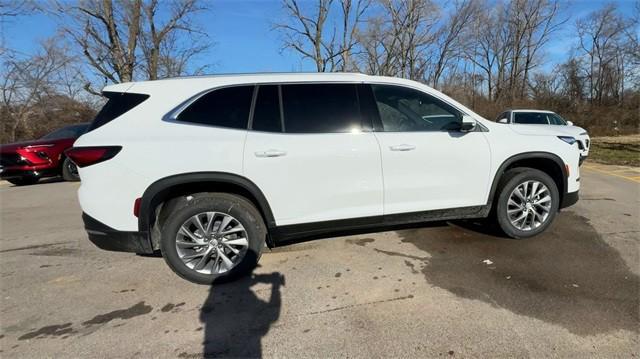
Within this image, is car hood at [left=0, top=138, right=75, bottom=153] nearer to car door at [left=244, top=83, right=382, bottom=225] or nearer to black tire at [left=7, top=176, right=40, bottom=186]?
black tire at [left=7, top=176, right=40, bottom=186]

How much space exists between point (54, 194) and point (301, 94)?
295 inches

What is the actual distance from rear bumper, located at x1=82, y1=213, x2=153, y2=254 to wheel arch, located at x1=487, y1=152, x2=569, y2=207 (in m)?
3.56

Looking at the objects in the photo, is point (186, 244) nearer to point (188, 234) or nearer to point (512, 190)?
point (188, 234)

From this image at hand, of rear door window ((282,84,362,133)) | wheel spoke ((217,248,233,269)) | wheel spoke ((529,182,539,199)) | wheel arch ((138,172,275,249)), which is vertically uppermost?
rear door window ((282,84,362,133))

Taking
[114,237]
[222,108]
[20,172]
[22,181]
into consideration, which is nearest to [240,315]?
[114,237]

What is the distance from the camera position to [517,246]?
12.3 feet

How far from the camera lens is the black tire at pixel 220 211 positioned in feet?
10.0

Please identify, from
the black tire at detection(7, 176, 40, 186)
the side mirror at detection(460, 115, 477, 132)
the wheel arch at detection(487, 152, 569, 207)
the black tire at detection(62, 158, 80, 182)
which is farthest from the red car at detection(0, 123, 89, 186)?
the wheel arch at detection(487, 152, 569, 207)

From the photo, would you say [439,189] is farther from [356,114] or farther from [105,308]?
[105,308]

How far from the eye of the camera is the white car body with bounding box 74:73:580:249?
115 inches

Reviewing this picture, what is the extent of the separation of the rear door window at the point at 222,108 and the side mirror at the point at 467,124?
7.07 feet

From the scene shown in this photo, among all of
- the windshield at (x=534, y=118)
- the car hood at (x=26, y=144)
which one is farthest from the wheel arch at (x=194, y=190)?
the windshield at (x=534, y=118)

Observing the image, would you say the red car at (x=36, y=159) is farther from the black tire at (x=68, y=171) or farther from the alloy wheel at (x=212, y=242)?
the alloy wheel at (x=212, y=242)

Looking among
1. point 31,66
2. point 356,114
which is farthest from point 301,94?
point 31,66
